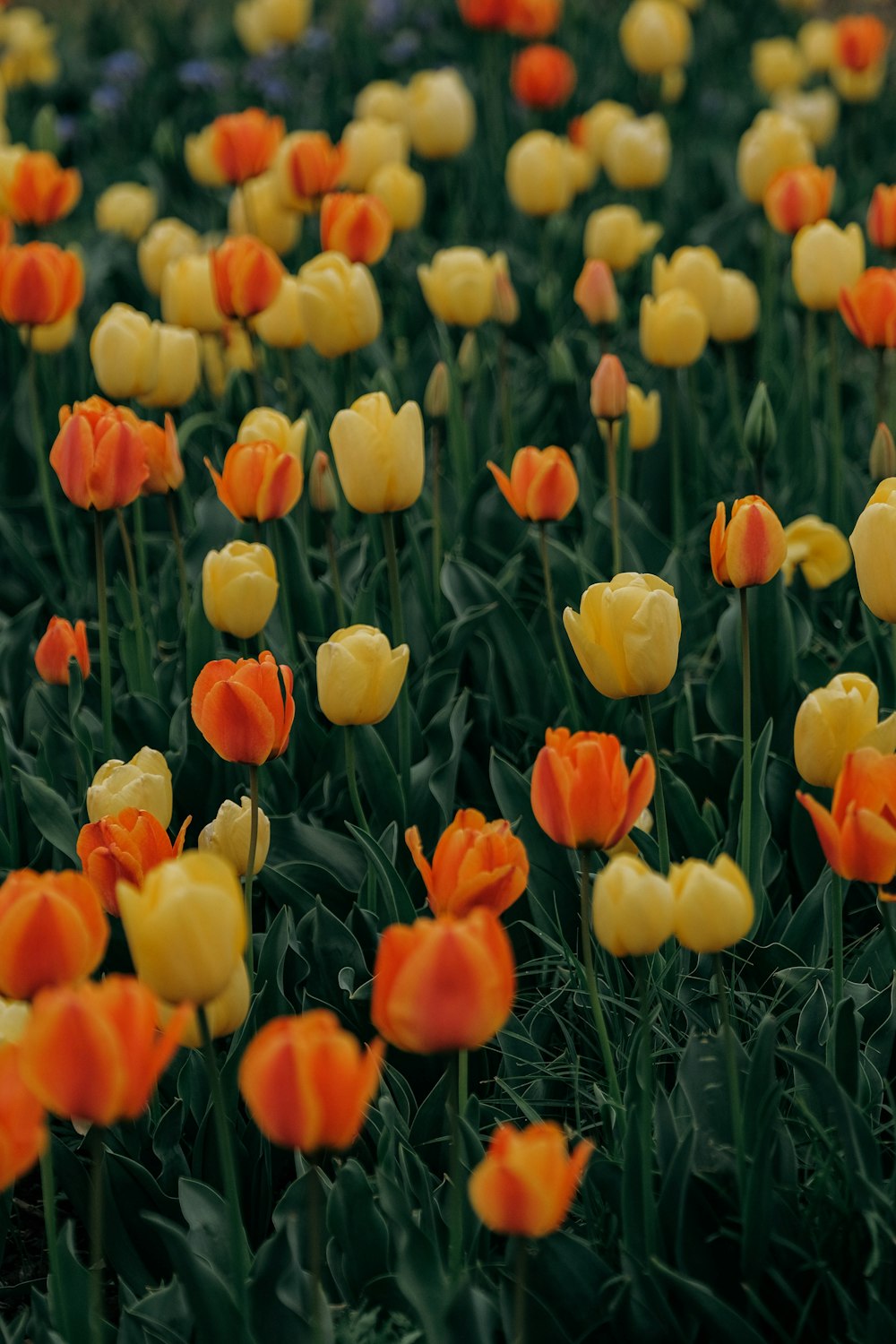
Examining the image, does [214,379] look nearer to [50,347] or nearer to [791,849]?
[50,347]

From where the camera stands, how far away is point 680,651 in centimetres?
236

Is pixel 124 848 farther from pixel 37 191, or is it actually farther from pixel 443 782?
pixel 37 191

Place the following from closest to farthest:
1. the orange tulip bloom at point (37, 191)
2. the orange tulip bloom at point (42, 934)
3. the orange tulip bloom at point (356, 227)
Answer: the orange tulip bloom at point (42, 934) < the orange tulip bloom at point (356, 227) < the orange tulip bloom at point (37, 191)

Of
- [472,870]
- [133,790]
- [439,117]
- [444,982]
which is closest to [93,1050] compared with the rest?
[444,982]

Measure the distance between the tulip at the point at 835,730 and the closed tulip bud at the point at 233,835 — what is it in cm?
54

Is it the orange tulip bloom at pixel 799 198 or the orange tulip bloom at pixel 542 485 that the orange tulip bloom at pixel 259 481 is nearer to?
the orange tulip bloom at pixel 542 485

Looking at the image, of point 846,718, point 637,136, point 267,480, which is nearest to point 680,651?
point 267,480

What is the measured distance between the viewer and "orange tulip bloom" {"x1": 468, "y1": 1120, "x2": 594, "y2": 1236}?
95 cm

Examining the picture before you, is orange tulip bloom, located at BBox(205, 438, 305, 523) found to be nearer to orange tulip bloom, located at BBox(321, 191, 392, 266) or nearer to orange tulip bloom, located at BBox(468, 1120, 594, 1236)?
orange tulip bloom, located at BBox(321, 191, 392, 266)

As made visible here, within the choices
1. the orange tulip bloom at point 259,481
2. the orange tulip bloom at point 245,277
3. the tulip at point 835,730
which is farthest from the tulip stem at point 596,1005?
the orange tulip bloom at point 245,277

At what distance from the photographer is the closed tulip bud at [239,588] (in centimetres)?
182

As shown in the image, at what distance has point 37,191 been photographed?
3020mm

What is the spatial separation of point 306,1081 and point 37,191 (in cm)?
249

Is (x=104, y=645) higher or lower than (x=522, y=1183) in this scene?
lower
